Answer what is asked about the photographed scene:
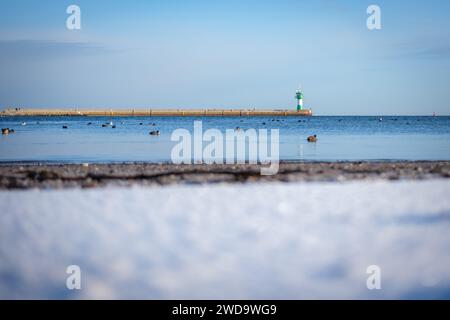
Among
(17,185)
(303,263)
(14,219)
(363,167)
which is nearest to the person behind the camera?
(303,263)

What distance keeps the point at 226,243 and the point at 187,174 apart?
8917 millimetres

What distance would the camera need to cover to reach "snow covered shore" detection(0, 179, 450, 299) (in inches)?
290

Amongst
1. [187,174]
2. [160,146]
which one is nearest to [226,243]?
[187,174]

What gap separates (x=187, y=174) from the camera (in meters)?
18.1

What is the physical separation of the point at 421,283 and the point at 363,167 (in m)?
13.1

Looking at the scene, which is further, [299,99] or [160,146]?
[299,99]

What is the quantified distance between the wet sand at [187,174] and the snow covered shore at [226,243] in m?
1.85

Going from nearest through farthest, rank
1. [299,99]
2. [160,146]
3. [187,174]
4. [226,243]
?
1. [226,243]
2. [187,174]
3. [160,146]
4. [299,99]

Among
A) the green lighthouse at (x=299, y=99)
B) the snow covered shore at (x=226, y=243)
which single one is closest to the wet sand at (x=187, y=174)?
the snow covered shore at (x=226, y=243)

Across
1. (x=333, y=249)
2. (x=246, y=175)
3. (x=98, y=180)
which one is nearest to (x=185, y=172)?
(x=246, y=175)

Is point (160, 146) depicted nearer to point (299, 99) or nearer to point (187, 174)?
point (187, 174)

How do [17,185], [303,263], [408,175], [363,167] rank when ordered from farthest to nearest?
1. [363,167]
2. [408,175]
3. [17,185]
4. [303,263]
